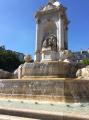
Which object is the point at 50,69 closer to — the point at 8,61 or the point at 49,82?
the point at 49,82

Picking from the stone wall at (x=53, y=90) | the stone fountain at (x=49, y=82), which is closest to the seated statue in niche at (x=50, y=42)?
the stone fountain at (x=49, y=82)

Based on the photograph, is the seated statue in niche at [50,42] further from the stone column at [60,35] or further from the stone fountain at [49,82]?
the stone column at [60,35]

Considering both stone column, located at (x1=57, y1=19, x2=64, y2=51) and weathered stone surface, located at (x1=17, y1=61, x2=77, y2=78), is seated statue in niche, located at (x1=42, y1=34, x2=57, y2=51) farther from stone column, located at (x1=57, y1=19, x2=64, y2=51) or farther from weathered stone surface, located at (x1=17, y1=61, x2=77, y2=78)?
weathered stone surface, located at (x1=17, y1=61, x2=77, y2=78)

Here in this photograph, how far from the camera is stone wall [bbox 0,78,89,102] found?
12.3m

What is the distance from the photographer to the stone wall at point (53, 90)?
1230cm

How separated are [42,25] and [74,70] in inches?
674

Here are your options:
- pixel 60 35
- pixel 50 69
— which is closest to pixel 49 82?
pixel 50 69

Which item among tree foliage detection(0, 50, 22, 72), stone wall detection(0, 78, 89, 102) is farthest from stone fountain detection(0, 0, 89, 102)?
tree foliage detection(0, 50, 22, 72)

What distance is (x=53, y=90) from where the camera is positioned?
1278cm

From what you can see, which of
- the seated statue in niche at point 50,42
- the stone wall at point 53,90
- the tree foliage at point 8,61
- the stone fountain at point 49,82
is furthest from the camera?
the tree foliage at point 8,61

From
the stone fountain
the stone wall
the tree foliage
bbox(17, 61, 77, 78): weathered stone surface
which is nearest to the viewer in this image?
the stone wall

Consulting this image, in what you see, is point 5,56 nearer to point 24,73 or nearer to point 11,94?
point 24,73

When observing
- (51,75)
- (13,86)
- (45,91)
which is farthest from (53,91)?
(51,75)

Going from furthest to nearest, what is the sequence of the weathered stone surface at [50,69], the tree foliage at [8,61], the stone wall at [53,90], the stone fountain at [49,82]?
the tree foliage at [8,61]
the weathered stone surface at [50,69]
the stone fountain at [49,82]
the stone wall at [53,90]
